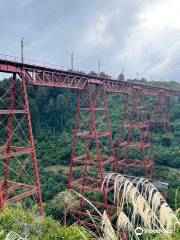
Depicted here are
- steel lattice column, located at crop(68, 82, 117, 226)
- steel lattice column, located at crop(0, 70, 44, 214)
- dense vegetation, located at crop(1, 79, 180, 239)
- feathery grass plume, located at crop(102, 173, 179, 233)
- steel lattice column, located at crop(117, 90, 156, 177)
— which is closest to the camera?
feathery grass plume, located at crop(102, 173, 179, 233)

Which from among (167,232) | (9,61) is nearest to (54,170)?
(9,61)

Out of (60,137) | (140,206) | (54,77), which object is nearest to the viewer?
(140,206)

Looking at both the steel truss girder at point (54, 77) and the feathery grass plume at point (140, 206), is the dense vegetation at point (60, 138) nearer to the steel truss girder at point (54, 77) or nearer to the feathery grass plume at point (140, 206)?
the steel truss girder at point (54, 77)

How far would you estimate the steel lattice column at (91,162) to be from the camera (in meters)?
20.5

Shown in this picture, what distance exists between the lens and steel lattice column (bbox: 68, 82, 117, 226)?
67.2 feet

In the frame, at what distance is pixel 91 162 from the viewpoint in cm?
2041

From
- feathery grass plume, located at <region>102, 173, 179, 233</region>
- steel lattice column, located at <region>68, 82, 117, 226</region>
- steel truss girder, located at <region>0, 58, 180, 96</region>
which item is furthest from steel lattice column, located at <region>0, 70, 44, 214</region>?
feathery grass plume, located at <region>102, 173, 179, 233</region>

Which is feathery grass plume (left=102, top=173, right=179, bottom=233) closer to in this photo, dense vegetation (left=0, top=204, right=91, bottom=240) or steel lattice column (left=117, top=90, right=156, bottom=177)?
dense vegetation (left=0, top=204, right=91, bottom=240)

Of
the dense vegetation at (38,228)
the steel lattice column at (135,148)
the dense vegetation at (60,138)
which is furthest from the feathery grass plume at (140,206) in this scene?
the steel lattice column at (135,148)

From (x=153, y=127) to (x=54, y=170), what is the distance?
17.7m

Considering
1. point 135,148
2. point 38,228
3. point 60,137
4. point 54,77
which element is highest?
point 54,77

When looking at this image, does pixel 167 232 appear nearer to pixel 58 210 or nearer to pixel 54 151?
pixel 58 210

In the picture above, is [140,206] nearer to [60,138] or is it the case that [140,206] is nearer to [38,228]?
[38,228]

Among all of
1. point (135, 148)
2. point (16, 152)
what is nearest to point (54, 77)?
point (16, 152)
